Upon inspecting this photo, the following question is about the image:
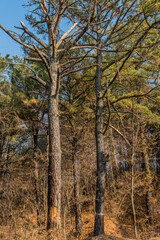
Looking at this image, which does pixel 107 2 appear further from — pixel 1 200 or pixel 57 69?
pixel 1 200

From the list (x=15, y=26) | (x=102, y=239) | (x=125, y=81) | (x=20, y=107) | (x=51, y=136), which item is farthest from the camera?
(x=20, y=107)

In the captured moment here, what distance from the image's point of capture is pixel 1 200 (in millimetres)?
10188

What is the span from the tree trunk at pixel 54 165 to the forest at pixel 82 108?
2 cm

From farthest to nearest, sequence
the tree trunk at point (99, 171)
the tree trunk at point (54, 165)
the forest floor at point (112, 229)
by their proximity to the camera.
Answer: the forest floor at point (112, 229) → the tree trunk at point (99, 171) → the tree trunk at point (54, 165)

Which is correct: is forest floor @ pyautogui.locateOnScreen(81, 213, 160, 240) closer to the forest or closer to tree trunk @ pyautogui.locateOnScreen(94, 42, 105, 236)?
the forest

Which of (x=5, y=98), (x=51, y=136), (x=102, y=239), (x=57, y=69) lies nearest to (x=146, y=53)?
(x=57, y=69)

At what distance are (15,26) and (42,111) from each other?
6175 mm

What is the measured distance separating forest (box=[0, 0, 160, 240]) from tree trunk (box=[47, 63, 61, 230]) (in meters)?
0.02

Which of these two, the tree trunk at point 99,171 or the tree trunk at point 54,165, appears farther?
the tree trunk at point 99,171

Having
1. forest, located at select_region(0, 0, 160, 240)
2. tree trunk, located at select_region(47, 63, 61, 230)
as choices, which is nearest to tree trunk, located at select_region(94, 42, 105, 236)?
forest, located at select_region(0, 0, 160, 240)

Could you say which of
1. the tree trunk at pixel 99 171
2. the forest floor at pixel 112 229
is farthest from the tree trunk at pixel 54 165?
the forest floor at pixel 112 229

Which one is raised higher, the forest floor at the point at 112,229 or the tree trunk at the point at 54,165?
the tree trunk at the point at 54,165

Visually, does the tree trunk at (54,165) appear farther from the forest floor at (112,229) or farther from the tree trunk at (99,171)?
the forest floor at (112,229)

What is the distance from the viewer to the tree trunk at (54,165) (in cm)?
500
